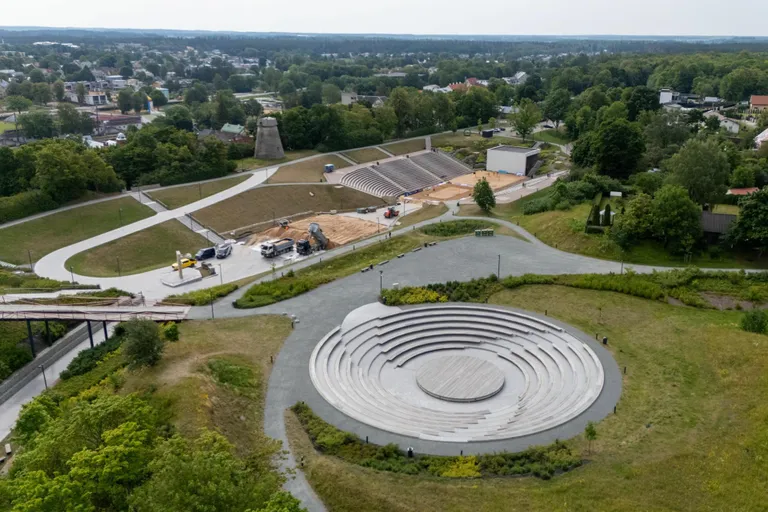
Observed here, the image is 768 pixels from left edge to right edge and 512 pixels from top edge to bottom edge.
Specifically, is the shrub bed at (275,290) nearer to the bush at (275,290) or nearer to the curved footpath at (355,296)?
the bush at (275,290)

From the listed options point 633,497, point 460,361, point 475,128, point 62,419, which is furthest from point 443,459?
point 475,128

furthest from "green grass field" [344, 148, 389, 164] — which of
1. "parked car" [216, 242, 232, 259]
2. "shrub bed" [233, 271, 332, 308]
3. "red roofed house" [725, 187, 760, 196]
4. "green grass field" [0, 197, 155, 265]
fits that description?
"shrub bed" [233, 271, 332, 308]

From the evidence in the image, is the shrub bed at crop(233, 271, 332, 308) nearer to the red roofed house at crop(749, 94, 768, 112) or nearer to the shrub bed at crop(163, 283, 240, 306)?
the shrub bed at crop(163, 283, 240, 306)

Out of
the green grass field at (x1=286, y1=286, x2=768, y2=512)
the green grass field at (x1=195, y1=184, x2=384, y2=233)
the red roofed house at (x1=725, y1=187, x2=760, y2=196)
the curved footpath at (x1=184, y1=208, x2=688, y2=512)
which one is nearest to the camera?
the green grass field at (x1=286, y1=286, x2=768, y2=512)

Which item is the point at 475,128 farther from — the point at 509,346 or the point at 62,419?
the point at 62,419

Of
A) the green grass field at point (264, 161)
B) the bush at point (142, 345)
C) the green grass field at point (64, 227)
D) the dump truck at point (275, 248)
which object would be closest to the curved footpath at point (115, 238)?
the green grass field at point (64, 227)

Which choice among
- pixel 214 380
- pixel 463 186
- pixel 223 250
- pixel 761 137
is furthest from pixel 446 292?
pixel 761 137
